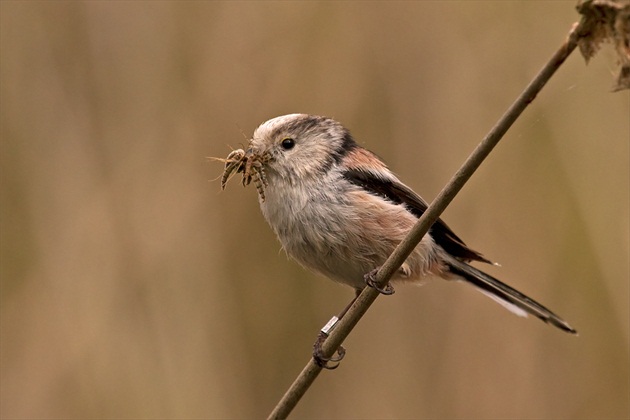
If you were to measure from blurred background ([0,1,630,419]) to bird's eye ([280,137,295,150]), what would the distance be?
0.95m

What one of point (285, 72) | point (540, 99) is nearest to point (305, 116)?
point (285, 72)

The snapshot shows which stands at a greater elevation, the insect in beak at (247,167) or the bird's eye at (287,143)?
the bird's eye at (287,143)

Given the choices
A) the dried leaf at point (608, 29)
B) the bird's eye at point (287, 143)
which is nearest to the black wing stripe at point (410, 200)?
the bird's eye at point (287, 143)

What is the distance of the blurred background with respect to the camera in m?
4.02

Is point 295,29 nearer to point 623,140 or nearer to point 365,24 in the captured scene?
point 365,24

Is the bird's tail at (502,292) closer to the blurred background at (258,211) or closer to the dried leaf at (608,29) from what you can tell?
the blurred background at (258,211)

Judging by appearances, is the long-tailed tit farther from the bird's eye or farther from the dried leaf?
the dried leaf

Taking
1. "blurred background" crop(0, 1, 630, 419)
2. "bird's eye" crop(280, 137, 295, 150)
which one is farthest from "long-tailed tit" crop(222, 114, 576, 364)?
"blurred background" crop(0, 1, 630, 419)

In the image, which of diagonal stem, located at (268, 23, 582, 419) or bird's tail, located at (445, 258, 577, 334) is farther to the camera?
bird's tail, located at (445, 258, 577, 334)

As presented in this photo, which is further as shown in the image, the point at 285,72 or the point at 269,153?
the point at 285,72

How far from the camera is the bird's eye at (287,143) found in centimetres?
335

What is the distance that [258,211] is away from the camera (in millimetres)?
4391

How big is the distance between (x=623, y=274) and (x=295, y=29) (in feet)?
6.88

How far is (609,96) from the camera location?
4062 millimetres
